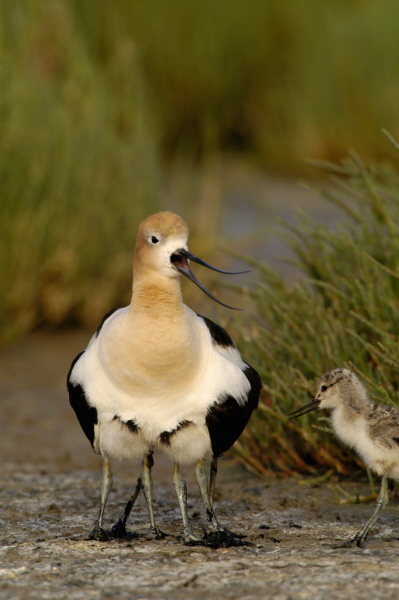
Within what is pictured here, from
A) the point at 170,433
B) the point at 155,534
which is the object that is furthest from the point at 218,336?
the point at 155,534

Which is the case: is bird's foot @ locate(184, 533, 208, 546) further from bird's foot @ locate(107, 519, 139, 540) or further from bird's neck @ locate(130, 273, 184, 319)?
bird's neck @ locate(130, 273, 184, 319)

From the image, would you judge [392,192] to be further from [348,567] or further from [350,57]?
[350,57]

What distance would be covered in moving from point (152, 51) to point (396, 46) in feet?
11.2

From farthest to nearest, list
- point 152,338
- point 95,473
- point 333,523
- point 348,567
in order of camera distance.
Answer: point 95,473, point 333,523, point 152,338, point 348,567

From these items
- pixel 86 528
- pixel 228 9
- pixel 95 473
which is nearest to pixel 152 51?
pixel 228 9

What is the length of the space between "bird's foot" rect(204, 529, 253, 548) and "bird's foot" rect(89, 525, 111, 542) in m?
0.40

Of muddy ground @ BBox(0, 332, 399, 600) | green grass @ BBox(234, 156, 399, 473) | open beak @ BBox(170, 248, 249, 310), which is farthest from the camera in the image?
green grass @ BBox(234, 156, 399, 473)

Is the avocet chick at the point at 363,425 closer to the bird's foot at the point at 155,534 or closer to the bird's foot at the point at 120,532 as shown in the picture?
the bird's foot at the point at 155,534

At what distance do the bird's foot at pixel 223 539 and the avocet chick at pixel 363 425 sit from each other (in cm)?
43

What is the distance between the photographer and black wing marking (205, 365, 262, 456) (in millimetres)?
4219

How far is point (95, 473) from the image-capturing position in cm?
612

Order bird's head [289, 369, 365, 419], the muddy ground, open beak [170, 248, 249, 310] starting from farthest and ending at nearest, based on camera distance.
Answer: bird's head [289, 369, 365, 419], open beak [170, 248, 249, 310], the muddy ground

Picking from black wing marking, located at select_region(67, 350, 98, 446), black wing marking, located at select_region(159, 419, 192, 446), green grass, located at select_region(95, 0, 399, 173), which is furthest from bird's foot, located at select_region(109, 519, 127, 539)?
green grass, located at select_region(95, 0, 399, 173)

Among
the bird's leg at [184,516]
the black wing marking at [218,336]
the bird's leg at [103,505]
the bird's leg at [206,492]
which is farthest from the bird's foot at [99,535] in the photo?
the black wing marking at [218,336]
